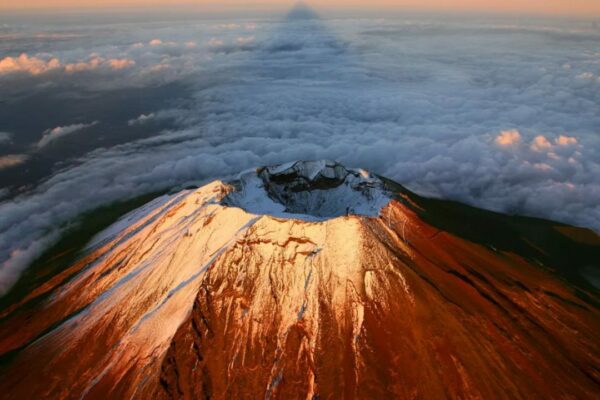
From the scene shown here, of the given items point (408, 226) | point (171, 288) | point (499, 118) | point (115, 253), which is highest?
point (408, 226)

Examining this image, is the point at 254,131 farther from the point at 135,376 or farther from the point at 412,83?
the point at 135,376

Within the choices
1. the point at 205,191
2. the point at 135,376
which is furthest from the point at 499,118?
the point at 135,376

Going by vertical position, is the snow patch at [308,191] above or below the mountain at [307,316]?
above

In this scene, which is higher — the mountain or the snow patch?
the snow patch

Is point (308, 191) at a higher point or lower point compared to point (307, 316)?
higher

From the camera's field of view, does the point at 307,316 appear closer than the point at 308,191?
Yes

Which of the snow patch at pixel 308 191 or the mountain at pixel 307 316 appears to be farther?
the snow patch at pixel 308 191

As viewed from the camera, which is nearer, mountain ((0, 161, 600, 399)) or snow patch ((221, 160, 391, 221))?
mountain ((0, 161, 600, 399))

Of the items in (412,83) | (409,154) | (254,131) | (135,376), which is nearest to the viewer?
(135,376)
